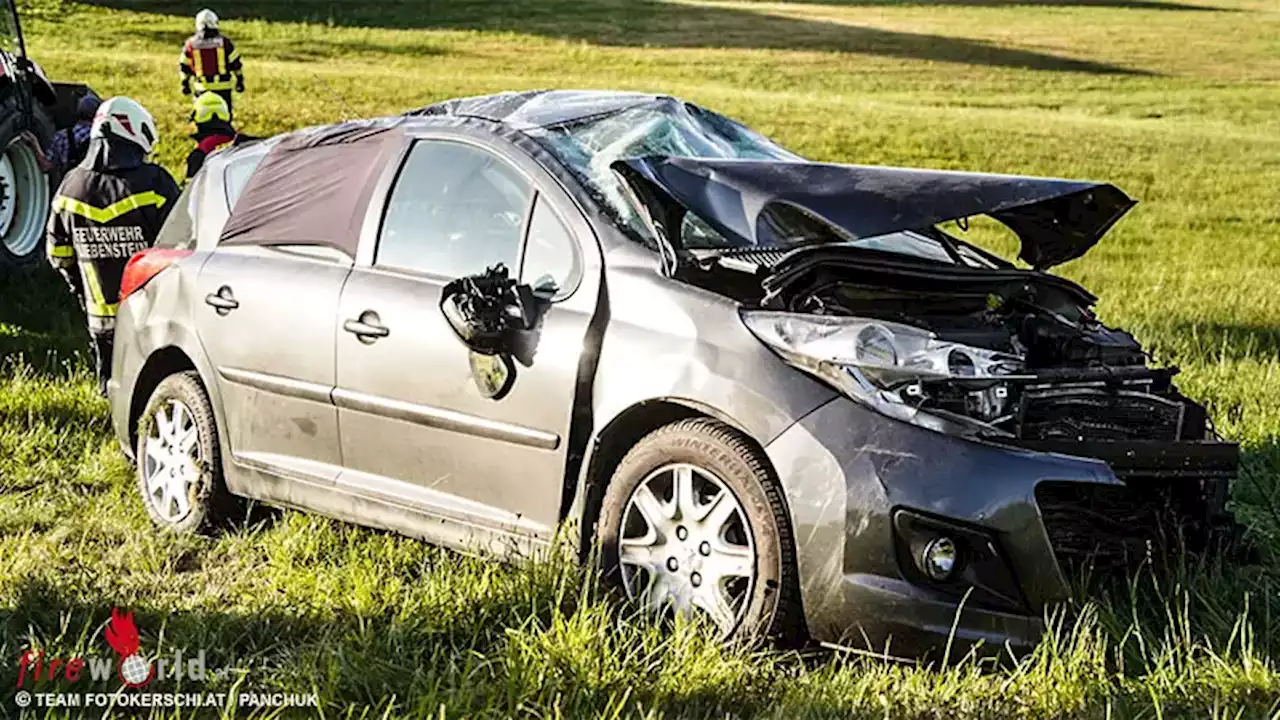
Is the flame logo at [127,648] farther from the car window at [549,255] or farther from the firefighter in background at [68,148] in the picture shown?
the firefighter in background at [68,148]

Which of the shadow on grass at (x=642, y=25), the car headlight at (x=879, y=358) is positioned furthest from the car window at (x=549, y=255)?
the shadow on grass at (x=642, y=25)

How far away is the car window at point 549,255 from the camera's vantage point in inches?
191

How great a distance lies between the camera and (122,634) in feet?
15.0

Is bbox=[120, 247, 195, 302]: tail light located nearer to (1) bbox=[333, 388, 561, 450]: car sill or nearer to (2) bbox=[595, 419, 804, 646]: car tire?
(1) bbox=[333, 388, 561, 450]: car sill

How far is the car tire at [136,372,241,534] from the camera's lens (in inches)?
233

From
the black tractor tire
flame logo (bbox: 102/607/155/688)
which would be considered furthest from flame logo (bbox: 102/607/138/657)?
the black tractor tire

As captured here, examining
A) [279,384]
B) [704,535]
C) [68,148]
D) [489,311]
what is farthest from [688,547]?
[68,148]

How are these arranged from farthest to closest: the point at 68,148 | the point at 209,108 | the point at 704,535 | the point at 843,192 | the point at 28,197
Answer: the point at 209,108 → the point at 28,197 → the point at 68,148 → the point at 843,192 → the point at 704,535

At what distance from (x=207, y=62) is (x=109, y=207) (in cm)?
790

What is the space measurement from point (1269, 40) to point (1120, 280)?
124ft

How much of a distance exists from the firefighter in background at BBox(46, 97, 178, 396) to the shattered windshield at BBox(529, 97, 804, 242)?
10.8 feet

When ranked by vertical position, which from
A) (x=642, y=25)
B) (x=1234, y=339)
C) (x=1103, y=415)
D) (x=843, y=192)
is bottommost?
(x=1234, y=339)

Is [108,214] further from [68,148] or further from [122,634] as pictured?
[122,634]

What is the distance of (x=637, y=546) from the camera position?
455 cm
